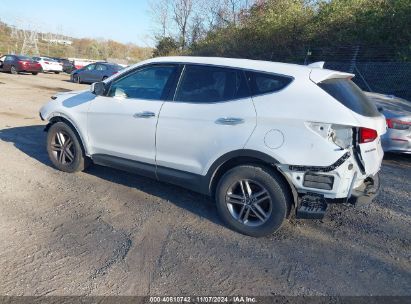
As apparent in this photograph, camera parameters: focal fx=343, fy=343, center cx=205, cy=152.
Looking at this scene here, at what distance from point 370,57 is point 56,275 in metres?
13.0

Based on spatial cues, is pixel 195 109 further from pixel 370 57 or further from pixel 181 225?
pixel 370 57

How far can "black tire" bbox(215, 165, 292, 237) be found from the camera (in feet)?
11.3

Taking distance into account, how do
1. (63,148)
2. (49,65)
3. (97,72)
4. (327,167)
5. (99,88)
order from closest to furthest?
(327,167), (99,88), (63,148), (97,72), (49,65)

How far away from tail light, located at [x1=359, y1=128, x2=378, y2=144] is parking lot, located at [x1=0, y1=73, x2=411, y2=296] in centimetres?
112

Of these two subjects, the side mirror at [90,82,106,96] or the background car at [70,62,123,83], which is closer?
the side mirror at [90,82,106,96]

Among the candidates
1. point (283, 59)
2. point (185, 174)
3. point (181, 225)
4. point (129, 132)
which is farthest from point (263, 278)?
point (283, 59)

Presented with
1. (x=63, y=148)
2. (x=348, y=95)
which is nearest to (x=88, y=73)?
(x=63, y=148)

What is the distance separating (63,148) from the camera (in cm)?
504

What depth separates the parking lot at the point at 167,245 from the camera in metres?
2.83

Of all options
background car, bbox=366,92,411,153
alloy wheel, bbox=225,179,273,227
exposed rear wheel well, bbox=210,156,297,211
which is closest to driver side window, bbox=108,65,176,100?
exposed rear wheel well, bbox=210,156,297,211

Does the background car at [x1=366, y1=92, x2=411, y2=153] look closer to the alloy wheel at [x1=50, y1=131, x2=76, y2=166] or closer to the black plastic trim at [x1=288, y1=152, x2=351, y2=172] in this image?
the black plastic trim at [x1=288, y1=152, x2=351, y2=172]

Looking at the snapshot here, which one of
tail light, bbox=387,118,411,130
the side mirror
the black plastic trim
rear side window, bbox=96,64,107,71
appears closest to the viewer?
the black plastic trim

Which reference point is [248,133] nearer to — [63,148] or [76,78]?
[63,148]

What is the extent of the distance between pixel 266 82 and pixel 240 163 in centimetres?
88
